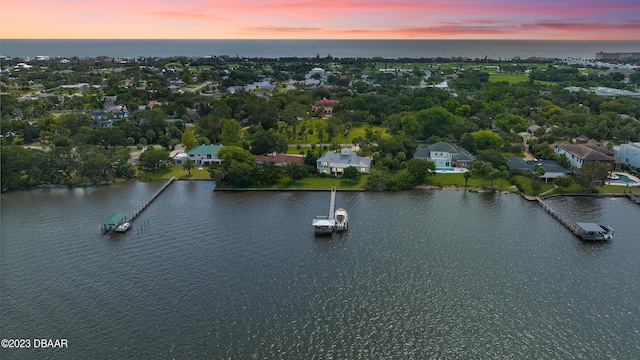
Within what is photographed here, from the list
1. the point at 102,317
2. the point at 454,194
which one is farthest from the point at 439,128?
the point at 102,317

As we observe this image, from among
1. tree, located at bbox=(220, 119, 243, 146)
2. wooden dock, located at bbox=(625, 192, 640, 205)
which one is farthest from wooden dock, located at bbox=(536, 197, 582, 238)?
tree, located at bbox=(220, 119, 243, 146)

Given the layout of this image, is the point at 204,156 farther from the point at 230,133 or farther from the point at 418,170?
the point at 418,170

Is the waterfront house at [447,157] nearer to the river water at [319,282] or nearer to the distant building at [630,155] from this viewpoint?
the river water at [319,282]

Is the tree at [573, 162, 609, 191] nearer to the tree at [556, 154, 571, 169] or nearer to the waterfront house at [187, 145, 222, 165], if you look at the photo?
the tree at [556, 154, 571, 169]

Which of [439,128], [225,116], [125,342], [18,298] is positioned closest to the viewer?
[125,342]

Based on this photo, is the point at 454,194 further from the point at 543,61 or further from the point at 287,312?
the point at 543,61

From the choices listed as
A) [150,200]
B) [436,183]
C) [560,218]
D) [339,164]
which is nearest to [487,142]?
[436,183]
